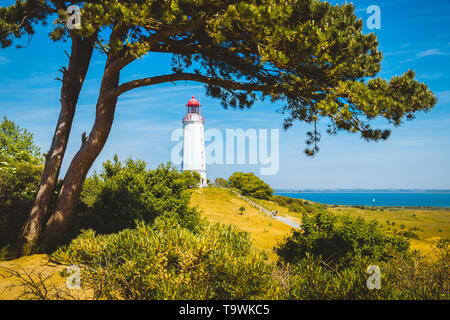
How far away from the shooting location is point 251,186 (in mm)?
42281

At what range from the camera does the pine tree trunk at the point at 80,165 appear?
8180mm

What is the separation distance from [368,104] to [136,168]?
Answer: 10.7m

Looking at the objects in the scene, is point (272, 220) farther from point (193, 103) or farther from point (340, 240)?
point (193, 103)

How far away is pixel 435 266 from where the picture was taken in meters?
5.68

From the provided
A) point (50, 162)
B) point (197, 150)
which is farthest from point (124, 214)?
point (197, 150)

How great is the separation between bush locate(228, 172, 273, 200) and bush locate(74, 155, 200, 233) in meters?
29.8

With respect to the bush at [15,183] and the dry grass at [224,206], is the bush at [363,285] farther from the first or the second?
the dry grass at [224,206]

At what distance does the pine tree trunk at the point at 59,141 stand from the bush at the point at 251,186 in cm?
3412

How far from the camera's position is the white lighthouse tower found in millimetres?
40688

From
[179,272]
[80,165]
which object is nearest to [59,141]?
[80,165]

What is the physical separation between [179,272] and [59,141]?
6541mm
